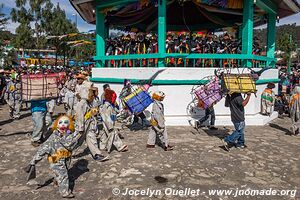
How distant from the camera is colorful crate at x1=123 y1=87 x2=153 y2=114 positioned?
727 cm

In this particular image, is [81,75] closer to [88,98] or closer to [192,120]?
[88,98]

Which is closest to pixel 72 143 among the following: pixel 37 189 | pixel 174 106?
pixel 37 189

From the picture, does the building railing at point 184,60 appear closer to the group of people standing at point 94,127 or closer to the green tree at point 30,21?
the group of people standing at point 94,127

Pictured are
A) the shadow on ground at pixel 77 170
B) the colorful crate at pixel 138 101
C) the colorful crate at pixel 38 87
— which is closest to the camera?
the shadow on ground at pixel 77 170

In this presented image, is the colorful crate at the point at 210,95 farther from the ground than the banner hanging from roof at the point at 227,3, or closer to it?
closer to it

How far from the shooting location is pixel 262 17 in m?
12.9

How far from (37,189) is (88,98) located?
206 centimetres

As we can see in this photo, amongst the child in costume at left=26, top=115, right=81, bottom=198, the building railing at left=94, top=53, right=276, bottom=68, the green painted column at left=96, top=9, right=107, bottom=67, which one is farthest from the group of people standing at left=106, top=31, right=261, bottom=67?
the child in costume at left=26, top=115, right=81, bottom=198

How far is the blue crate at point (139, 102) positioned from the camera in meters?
7.27

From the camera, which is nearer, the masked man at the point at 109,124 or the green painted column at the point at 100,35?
the masked man at the point at 109,124

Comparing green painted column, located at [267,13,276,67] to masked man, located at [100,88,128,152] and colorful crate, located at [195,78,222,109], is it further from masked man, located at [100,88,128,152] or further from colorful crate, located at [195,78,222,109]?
masked man, located at [100,88,128,152]

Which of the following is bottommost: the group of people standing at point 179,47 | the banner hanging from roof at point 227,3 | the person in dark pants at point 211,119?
the person in dark pants at point 211,119

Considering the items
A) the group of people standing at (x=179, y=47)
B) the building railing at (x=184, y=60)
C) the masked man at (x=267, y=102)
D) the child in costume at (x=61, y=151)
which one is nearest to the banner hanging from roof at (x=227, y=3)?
the group of people standing at (x=179, y=47)

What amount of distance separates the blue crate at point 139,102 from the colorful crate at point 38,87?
1.91m
